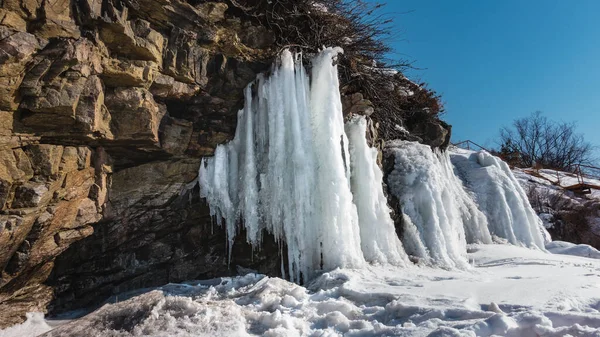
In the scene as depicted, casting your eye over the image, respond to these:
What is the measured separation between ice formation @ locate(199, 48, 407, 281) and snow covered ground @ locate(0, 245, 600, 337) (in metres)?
0.97

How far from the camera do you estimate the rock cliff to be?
4.52 meters

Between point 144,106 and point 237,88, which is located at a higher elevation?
point 237,88

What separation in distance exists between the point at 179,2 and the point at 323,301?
15.4ft

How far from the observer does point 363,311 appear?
400cm

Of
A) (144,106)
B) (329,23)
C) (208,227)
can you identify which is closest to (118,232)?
(208,227)

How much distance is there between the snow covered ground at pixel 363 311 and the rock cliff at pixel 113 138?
1.06m

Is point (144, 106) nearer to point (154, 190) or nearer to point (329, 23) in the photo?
point (154, 190)

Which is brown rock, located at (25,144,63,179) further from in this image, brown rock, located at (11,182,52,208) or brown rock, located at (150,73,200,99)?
brown rock, located at (150,73,200,99)

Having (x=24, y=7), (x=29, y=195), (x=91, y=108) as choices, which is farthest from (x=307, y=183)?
(x=24, y=7)

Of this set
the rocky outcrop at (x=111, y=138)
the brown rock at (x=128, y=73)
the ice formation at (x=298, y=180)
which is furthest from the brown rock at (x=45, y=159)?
the ice formation at (x=298, y=180)

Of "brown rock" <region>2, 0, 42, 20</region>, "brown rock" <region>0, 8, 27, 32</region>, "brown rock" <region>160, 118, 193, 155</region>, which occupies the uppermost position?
"brown rock" <region>2, 0, 42, 20</region>

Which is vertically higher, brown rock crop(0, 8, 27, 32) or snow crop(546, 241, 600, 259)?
brown rock crop(0, 8, 27, 32)

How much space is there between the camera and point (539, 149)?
2961cm

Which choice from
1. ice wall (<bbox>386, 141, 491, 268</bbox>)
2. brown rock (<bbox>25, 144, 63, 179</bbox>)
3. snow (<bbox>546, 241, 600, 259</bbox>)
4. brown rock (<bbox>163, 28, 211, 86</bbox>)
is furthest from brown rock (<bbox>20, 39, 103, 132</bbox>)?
snow (<bbox>546, 241, 600, 259</bbox>)
